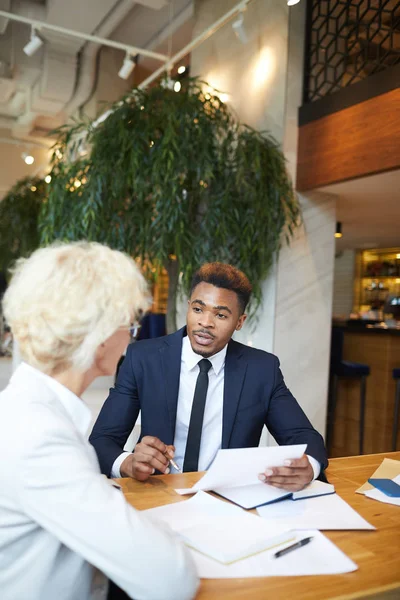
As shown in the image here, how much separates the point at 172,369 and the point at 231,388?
23 cm

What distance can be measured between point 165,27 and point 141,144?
4000 millimetres

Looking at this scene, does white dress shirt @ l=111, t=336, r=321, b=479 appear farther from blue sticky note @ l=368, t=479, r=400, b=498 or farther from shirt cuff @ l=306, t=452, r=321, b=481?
blue sticky note @ l=368, t=479, r=400, b=498

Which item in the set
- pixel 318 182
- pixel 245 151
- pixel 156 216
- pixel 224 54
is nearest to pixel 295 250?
pixel 318 182

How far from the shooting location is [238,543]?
3.89 feet

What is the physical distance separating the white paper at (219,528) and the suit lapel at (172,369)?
0.64 m

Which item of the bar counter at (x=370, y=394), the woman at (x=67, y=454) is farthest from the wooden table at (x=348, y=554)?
the bar counter at (x=370, y=394)

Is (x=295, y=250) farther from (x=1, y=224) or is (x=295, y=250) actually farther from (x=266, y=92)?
(x=1, y=224)

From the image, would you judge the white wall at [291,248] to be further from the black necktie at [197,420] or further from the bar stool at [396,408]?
the black necktie at [197,420]

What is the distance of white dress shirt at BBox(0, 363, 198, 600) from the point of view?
0.89 metres

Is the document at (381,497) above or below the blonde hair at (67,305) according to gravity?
below

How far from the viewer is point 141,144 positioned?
3.94 m

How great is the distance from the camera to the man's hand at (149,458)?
60.9 inches

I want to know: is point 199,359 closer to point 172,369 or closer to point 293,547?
point 172,369

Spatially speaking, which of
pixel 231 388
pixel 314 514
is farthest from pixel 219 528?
pixel 231 388
